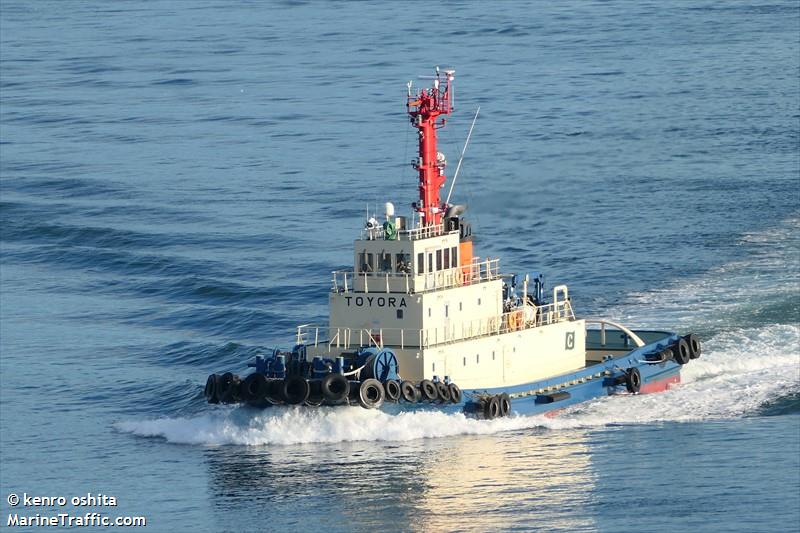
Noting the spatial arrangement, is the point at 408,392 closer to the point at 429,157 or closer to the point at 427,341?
the point at 427,341

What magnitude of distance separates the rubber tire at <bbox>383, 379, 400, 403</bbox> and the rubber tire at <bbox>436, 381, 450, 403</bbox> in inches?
37.9

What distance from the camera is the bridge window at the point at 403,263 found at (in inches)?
1644

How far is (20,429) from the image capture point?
42969mm

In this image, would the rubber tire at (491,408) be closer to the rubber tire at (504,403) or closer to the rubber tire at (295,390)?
the rubber tire at (504,403)

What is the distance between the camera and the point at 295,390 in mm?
39812

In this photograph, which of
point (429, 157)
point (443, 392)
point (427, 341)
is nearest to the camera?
point (443, 392)

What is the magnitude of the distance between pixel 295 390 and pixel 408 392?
94.5 inches

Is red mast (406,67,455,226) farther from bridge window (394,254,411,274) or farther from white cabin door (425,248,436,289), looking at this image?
bridge window (394,254,411,274)

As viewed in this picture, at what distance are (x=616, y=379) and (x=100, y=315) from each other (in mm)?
16621

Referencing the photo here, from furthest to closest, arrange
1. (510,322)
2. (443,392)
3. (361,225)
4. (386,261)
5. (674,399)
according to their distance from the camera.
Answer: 1. (361,225)
2. (674,399)
3. (510,322)
4. (386,261)
5. (443,392)

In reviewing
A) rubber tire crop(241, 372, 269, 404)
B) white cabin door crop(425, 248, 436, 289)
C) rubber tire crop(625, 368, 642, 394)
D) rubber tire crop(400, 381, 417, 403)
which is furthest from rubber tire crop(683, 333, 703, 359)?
rubber tire crop(241, 372, 269, 404)

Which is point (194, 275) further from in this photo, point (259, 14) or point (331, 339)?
point (259, 14)

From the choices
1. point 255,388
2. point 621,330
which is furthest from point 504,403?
→ point 621,330

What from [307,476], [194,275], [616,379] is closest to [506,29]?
[194,275]
